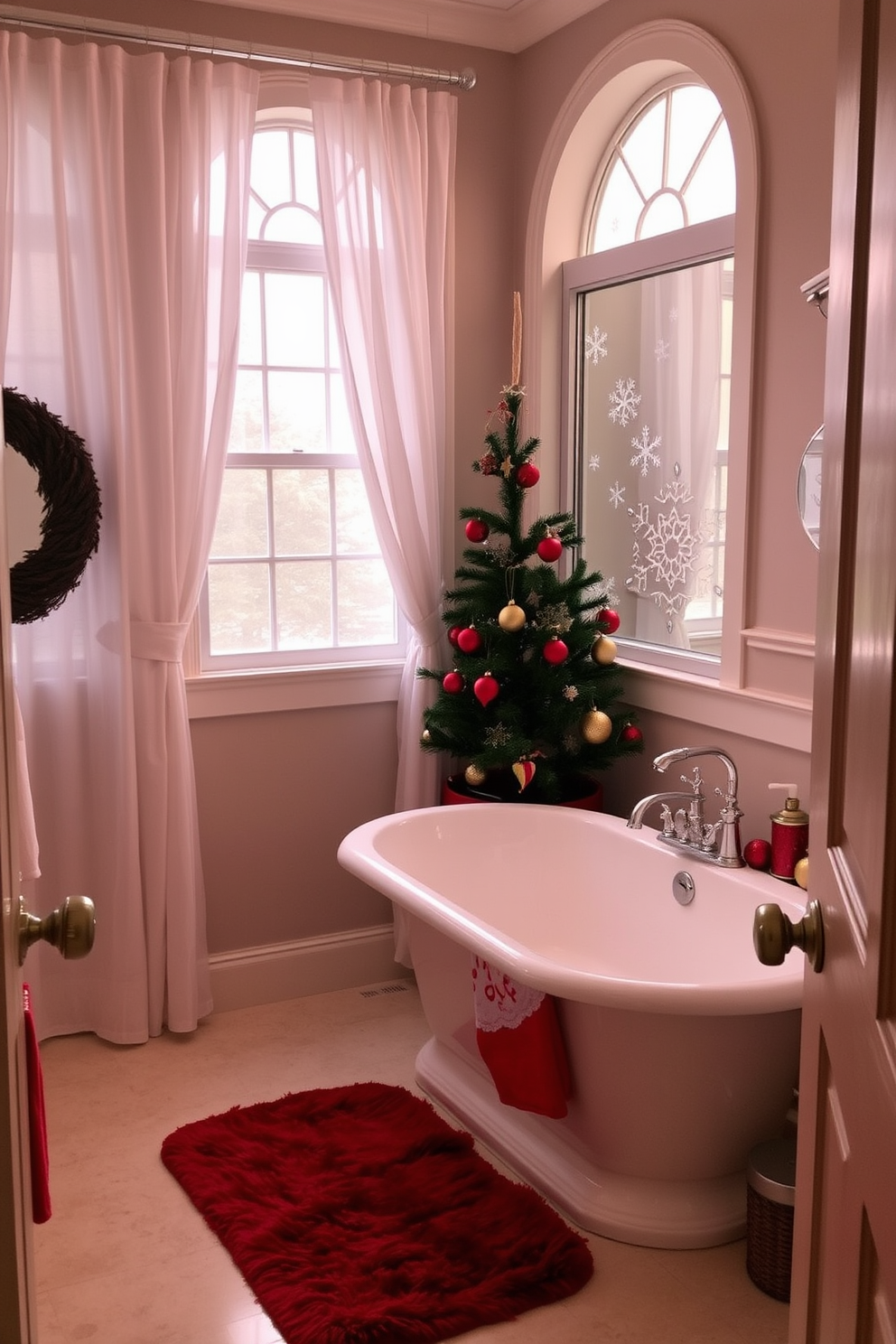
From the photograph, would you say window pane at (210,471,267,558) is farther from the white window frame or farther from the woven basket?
the woven basket

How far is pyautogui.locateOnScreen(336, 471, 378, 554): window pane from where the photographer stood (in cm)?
389

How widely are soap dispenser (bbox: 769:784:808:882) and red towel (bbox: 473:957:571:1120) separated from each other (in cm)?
64

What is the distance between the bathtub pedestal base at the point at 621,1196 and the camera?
256cm

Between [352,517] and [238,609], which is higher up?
[352,517]

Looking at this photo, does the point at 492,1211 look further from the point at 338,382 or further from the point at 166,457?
the point at 338,382

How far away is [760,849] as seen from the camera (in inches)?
115

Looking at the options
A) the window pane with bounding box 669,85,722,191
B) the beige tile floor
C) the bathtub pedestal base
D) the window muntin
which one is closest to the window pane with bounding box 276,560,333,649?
the window muntin

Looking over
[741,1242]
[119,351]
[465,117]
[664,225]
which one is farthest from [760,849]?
[465,117]

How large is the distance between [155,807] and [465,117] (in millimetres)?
2280

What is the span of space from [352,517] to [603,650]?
0.96m

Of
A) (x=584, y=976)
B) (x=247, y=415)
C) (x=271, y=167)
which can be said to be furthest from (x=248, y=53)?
(x=584, y=976)

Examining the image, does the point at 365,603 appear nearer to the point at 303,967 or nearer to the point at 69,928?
the point at 303,967

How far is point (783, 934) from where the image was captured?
1.22 metres

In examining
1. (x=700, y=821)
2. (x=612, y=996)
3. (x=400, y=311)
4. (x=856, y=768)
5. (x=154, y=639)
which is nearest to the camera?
(x=856, y=768)
